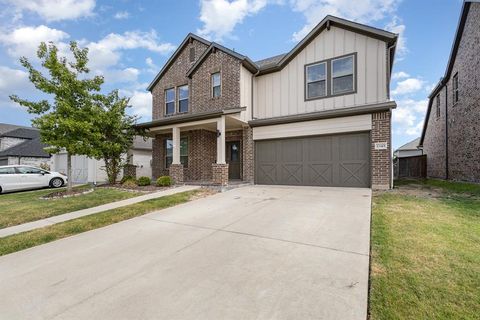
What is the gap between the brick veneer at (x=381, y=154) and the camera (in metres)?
9.12

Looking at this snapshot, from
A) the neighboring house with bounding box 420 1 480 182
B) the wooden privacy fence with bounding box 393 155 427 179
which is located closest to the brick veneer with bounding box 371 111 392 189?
the neighboring house with bounding box 420 1 480 182

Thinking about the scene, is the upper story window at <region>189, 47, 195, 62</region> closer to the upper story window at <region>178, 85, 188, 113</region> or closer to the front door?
the upper story window at <region>178, 85, 188, 113</region>

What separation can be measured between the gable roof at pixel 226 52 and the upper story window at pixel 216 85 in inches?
46.1

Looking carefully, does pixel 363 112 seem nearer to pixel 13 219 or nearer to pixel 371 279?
pixel 371 279

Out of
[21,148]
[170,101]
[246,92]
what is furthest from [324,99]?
[21,148]

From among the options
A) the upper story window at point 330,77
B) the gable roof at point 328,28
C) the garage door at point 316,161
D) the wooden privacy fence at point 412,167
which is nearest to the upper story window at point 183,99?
the gable roof at point 328,28

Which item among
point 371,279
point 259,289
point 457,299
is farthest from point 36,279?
point 457,299

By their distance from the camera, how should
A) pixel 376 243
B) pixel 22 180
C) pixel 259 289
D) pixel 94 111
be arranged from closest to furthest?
pixel 259 289, pixel 376 243, pixel 94 111, pixel 22 180

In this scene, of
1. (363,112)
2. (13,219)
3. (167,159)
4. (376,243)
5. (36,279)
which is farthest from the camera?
(167,159)

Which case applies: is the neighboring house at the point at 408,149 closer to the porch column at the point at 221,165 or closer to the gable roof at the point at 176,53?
the gable roof at the point at 176,53

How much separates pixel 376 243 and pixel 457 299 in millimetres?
1506

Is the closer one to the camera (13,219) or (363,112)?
(13,219)

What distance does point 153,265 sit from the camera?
11.0ft

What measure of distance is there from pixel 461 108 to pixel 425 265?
13690 mm
